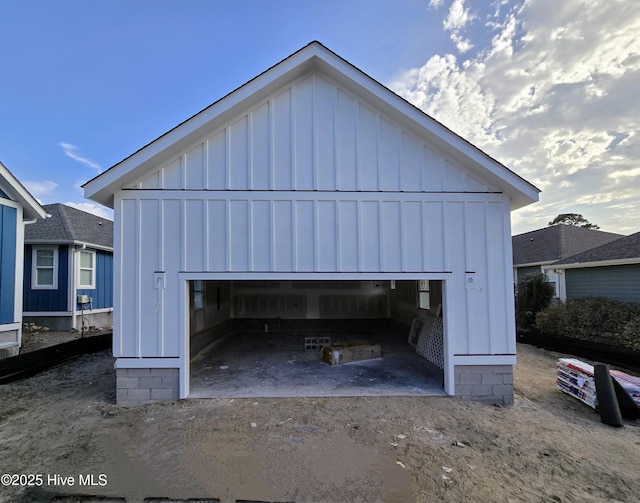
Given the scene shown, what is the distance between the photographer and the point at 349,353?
726 centimetres

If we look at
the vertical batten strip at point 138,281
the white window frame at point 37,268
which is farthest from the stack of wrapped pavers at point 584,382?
the white window frame at point 37,268

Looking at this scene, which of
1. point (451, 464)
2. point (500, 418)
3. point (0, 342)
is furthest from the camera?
point (0, 342)

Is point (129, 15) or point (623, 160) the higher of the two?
point (129, 15)

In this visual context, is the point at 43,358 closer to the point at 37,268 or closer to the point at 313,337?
the point at 37,268

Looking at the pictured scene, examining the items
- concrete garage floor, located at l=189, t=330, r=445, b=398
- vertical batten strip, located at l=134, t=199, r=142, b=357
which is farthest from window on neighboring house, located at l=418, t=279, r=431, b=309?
vertical batten strip, located at l=134, t=199, r=142, b=357

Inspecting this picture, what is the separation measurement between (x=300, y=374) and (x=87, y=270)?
10292 millimetres

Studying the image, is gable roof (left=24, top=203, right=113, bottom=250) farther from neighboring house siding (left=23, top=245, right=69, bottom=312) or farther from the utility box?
the utility box

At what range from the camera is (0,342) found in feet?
24.0

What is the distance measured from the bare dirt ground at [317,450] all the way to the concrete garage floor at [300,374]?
366 mm

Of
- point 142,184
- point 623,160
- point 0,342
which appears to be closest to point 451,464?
point 142,184

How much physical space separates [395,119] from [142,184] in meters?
4.46

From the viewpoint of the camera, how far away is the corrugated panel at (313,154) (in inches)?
197

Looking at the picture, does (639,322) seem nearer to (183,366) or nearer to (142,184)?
(183,366)

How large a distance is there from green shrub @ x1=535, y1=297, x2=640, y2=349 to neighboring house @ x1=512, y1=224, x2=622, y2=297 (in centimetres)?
398
